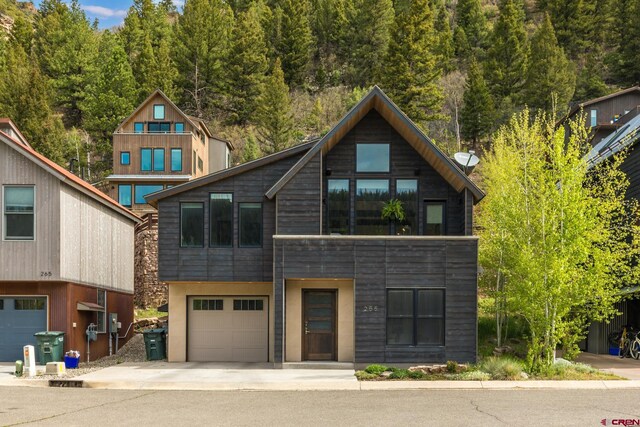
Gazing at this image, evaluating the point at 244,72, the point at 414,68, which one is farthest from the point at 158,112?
the point at 414,68

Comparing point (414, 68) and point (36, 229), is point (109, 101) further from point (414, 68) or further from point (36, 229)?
point (36, 229)

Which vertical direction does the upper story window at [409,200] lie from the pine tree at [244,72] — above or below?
below

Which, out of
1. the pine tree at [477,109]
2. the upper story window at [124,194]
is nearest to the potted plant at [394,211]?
the upper story window at [124,194]

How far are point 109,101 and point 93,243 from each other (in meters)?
36.8

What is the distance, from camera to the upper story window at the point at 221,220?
25312 mm

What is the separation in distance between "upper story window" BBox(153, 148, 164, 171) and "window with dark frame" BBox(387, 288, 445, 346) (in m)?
31.3

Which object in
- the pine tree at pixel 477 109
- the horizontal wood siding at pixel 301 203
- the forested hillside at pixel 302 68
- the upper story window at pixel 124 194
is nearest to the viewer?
the horizontal wood siding at pixel 301 203

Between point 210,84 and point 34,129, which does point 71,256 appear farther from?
point 210,84

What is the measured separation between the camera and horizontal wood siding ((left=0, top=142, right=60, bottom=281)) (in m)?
24.0

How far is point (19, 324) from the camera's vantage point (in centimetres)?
2461

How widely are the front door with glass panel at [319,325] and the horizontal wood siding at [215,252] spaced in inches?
68.8

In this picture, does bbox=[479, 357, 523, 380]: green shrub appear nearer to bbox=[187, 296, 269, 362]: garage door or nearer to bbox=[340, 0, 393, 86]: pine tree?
bbox=[187, 296, 269, 362]: garage door

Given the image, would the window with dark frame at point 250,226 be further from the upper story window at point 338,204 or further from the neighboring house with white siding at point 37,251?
the neighboring house with white siding at point 37,251

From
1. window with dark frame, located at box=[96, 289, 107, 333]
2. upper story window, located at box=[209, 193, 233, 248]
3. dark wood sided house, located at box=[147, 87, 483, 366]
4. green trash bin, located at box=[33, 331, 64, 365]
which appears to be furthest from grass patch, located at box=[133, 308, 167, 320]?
upper story window, located at box=[209, 193, 233, 248]
